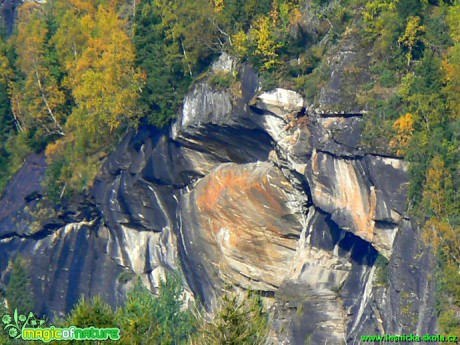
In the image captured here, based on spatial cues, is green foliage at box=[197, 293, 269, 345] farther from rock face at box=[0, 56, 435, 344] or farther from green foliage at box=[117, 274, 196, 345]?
green foliage at box=[117, 274, 196, 345]

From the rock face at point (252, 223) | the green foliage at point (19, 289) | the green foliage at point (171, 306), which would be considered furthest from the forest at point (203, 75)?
the green foliage at point (19, 289)

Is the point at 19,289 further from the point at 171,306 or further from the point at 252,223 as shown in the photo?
the point at 252,223

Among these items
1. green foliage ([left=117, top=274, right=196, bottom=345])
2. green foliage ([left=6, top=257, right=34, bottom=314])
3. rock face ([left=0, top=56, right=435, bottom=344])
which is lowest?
green foliage ([left=6, top=257, right=34, bottom=314])

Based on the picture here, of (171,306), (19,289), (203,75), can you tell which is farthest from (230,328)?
(19,289)

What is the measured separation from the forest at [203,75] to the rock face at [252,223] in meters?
0.80

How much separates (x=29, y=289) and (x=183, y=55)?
13.3 m

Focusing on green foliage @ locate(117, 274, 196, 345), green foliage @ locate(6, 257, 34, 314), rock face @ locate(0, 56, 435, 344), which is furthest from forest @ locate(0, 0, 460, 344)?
green foliage @ locate(6, 257, 34, 314)

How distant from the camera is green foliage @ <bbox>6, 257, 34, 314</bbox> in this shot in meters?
59.4

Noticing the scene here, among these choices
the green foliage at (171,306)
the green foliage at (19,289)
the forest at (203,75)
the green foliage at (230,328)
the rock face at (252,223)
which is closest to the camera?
the green foliage at (230,328)

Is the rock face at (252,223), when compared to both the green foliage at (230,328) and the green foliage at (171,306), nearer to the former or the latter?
the green foliage at (171,306)

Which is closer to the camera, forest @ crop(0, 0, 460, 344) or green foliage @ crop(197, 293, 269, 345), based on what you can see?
green foliage @ crop(197, 293, 269, 345)

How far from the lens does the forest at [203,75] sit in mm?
41031

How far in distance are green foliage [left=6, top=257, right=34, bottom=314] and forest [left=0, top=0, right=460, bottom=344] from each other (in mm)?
3414

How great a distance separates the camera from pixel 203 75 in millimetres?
51156
